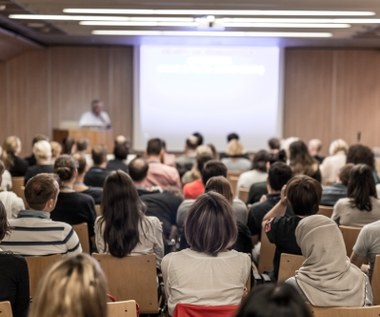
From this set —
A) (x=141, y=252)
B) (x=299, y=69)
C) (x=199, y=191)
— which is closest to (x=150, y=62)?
(x=299, y=69)

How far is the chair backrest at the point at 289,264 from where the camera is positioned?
3.79m

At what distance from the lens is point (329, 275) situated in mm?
3219

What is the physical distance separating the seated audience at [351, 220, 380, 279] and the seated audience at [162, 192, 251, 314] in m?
1.19

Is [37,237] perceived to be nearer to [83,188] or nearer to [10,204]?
[10,204]

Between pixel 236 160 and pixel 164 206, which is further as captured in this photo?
pixel 236 160

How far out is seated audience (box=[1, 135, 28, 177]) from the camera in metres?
7.82

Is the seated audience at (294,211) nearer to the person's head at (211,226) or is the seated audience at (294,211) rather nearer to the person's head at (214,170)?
the person's head at (211,226)

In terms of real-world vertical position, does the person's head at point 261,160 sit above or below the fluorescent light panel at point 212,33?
below

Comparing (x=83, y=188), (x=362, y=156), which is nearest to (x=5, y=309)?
(x=83, y=188)

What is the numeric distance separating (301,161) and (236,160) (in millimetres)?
2103

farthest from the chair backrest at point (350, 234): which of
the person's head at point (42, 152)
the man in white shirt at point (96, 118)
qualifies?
the man in white shirt at point (96, 118)

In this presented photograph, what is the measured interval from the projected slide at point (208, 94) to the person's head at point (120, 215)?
8496 millimetres

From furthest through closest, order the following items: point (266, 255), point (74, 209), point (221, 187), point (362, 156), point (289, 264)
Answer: point (362, 156)
point (74, 209)
point (266, 255)
point (221, 187)
point (289, 264)

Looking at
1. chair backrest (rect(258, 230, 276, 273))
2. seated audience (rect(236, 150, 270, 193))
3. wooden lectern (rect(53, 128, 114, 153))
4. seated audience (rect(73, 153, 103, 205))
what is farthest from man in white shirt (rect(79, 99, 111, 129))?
chair backrest (rect(258, 230, 276, 273))
